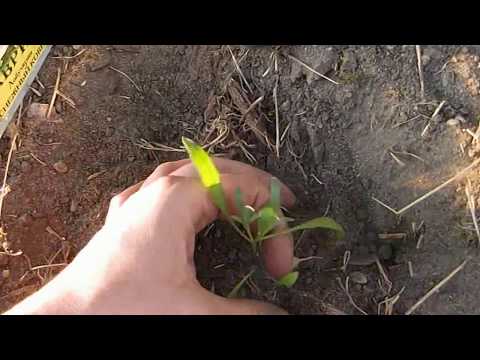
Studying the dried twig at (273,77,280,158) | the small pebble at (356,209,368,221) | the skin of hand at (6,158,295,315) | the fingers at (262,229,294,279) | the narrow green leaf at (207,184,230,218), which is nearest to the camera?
the skin of hand at (6,158,295,315)

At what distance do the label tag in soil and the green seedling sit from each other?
604 millimetres

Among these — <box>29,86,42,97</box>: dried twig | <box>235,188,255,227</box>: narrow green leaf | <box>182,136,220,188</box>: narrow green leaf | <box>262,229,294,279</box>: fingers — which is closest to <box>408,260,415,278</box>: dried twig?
<box>262,229,294,279</box>: fingers

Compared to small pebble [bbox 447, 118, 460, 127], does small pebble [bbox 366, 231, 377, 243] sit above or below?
below

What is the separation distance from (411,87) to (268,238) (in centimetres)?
47

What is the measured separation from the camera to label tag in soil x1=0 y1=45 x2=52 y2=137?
155 cm

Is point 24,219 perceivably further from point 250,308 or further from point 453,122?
point 453,122

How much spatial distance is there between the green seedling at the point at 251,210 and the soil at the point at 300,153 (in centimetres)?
12

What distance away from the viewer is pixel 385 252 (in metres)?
1.34

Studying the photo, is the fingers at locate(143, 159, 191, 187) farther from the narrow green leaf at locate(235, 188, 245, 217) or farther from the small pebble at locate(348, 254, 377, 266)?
the small pebble at locate(348, 254, 377, 266)

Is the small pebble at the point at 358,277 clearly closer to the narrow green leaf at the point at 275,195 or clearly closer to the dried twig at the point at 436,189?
the dried twig at the point at 436,189

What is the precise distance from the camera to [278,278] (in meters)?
1.32

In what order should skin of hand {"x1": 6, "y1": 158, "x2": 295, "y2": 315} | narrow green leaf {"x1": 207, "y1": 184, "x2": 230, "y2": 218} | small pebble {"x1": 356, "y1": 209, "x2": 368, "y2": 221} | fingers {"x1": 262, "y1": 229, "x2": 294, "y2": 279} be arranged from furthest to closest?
small pebble {"x1": 356, "y1": 209, "x2": 368, "y2": 221} < fingers {"x1": 262, "y1": 229, "x2": 294, "y2": 279} < narrow green leaf {"x1": 207, "y1": 184, "x2": 230, "y2": 218} < skin of hand {"x1": 6, "y1": 158, "x2": 295, "y2": 315}

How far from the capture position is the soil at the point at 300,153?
132 centimetres

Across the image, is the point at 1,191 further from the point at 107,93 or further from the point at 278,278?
the point at 278,278
